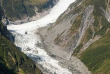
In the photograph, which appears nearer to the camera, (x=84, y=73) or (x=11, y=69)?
(x=11, y=69)

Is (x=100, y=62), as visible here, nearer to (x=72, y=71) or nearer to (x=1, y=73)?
(x=72, y=71)

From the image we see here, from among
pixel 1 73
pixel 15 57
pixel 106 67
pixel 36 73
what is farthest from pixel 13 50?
pixel 106 67

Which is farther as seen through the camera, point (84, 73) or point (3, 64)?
point (84, 73)

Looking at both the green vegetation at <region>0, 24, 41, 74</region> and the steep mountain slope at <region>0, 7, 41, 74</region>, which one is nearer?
the steep mountain slope at <region>0, 7, 41, 74</region>

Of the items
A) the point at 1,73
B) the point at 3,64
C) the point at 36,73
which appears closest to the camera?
the point at 1,73

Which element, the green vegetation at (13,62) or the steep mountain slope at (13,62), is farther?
the green vegetation at (13,62)

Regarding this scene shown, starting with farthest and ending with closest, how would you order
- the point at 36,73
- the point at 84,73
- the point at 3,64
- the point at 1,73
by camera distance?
the point at 84,73
the point at 36,73
the point at 3,64
the point at 1,73

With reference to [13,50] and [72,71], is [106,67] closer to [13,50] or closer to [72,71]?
[72,71]

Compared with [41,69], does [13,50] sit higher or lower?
higher

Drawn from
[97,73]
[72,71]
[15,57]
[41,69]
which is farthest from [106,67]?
[15,57]
